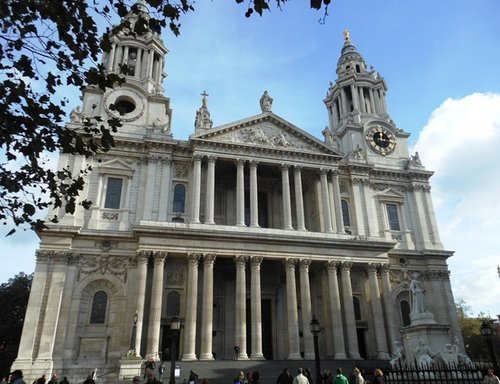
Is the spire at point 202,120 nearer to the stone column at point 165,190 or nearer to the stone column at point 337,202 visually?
the stone column at point 165,190

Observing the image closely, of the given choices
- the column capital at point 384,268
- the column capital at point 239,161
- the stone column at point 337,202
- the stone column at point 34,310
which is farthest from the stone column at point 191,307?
the column capital at point 384,268

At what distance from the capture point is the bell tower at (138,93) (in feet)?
113

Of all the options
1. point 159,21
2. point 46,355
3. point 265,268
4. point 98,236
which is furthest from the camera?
point 265,268

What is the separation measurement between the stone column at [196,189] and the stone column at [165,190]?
6.59 ft

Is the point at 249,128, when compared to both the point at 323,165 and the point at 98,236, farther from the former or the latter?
the point at 98,236

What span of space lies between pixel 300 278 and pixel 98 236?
1406 cm

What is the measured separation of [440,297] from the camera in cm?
3444

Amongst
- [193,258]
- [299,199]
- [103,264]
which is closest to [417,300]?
[299,199]

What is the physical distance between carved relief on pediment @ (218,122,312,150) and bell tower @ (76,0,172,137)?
5276 mm

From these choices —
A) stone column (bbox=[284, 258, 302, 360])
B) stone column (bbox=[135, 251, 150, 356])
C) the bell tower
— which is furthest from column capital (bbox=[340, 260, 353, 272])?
the bell tower

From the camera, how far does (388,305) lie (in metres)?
31.0

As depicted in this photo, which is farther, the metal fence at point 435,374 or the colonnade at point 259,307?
the colonnade at point 259,307

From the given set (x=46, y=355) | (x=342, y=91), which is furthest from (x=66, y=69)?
(x=342, y=91)

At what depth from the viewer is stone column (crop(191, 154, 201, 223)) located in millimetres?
29750
